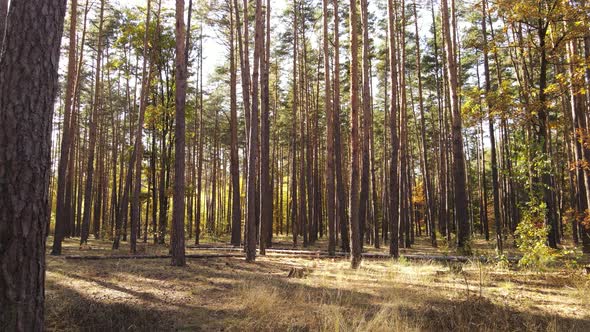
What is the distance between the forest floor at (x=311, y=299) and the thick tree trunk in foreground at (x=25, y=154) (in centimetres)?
217

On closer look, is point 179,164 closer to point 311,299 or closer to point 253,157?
point 253,157

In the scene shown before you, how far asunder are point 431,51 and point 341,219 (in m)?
14.1

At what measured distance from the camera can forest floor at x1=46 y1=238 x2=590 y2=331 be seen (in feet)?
16.7

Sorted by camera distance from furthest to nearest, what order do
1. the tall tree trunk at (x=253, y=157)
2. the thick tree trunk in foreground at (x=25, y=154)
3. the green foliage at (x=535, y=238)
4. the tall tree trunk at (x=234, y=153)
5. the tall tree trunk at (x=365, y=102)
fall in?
the tall tree trunk at (x=234, y=153) < the tall tree trunk at (x=253, y=157) < the tall tree trunk at (x=365, y=102) < the green foliage at (x=535, y=238) < the thick tree trunk in foreground at (x=25, y=154)

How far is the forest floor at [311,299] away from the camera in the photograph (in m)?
5.09

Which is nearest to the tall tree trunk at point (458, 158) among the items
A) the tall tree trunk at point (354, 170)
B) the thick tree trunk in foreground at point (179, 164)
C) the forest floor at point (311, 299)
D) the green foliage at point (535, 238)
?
the forest floor at point (311, 299)

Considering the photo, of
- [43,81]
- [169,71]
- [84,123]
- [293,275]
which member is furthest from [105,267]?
[84,123]

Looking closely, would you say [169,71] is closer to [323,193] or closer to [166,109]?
[166,109]

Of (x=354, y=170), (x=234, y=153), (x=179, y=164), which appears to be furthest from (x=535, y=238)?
(x=234, y=153)

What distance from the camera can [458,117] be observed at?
13000 mm

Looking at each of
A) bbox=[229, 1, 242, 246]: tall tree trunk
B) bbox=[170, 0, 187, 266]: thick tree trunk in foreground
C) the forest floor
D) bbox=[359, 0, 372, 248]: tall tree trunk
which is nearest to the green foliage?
the forest floor

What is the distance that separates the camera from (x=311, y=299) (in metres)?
6.75

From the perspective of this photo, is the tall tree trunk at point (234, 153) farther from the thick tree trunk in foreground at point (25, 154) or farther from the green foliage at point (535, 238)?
the thick tree trunk in foreground at point (25, 154)

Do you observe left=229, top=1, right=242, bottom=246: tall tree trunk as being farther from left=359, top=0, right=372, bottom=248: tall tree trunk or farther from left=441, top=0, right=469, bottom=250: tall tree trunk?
left=441, top=0, right=469, bottom=250: tall tree trunk
